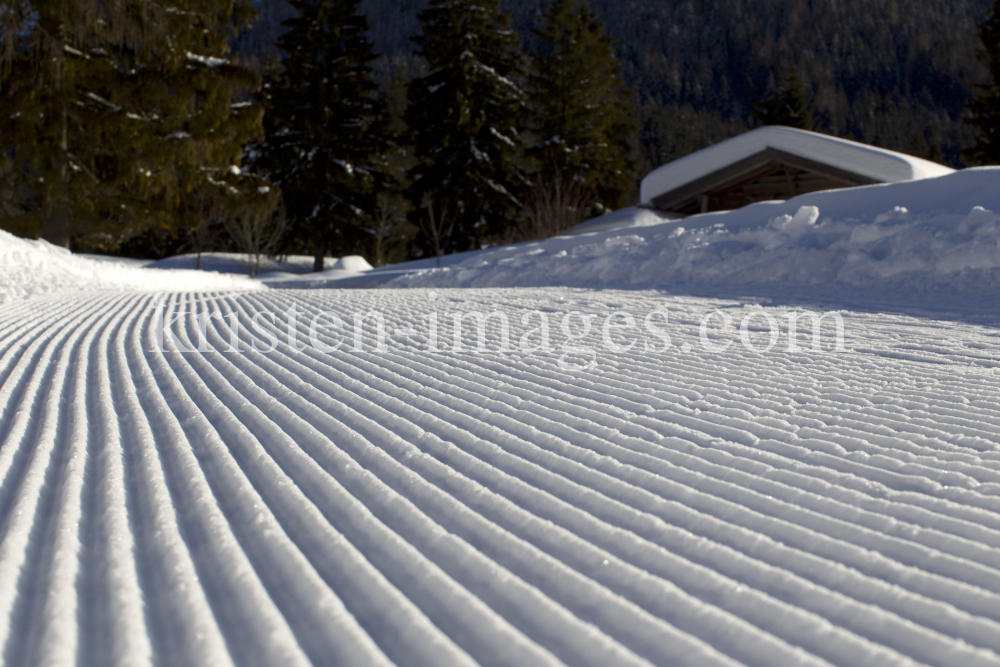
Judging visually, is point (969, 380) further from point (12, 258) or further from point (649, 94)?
point (649, 94)

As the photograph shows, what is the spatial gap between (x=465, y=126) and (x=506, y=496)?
20709mm

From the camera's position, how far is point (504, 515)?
1.75 metres

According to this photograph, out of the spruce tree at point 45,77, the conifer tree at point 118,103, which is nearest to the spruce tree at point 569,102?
the conifer tree at point 118,103

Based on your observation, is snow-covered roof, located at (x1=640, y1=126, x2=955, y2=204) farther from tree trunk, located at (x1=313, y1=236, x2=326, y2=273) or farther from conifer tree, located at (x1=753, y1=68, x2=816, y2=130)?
conifer tree, located at (x1=753, y1=68, x2=816, y2=130)

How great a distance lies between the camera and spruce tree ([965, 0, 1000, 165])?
21156 millimetres

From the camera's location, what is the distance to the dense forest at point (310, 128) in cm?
1330

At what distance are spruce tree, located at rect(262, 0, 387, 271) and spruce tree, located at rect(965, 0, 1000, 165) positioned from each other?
19761 mm

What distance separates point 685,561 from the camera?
149 centimetres

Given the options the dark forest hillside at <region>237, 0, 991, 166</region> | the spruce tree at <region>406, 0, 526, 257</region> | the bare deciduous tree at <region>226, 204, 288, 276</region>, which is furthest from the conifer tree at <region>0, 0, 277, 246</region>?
the dark forest hillside at <region>237, 0, 991, 166</region>

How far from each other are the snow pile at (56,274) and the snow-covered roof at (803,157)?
1048 centimetres

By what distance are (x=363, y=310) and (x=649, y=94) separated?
89.8 m

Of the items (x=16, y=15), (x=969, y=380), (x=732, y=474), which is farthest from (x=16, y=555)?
(x=16, y=15)

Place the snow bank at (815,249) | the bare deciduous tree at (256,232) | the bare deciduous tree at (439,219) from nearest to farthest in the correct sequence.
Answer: the snow bank at (815,249) < the bare deciduous tree at (256,232) < the bare deciduous tree at (439,219)

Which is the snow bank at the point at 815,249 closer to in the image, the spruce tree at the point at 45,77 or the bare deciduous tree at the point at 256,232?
the spruce tree at the point at 45,77
